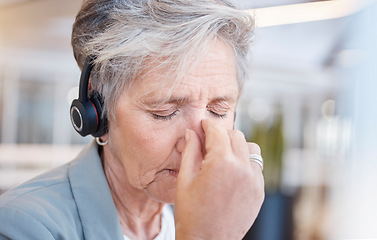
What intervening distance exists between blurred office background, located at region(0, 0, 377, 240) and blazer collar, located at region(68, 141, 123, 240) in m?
1.77

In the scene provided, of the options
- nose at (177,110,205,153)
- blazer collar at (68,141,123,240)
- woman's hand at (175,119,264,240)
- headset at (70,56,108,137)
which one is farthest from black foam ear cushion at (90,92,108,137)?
woman's hand at (175,119,264,240)

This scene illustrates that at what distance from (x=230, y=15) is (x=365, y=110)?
197cm

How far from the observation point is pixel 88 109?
3.42 feet

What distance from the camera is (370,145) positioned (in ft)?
8.49

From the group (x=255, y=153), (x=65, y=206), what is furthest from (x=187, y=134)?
(x=65, y=206)

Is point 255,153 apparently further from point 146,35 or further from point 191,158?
point 146,35

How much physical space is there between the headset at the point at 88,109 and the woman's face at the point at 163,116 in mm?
67

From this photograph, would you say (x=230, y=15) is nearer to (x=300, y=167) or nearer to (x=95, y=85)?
(x=95, y=85)

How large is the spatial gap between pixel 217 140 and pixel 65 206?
46 centimetres

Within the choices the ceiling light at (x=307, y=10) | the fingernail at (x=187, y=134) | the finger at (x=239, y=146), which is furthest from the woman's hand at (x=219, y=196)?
the ceiling light at (x=307, y=10)

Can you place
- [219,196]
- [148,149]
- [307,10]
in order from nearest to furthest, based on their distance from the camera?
1. [219,196]
2. [148,149]
3. [307,10]

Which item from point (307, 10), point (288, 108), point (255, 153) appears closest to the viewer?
point (255, 153)

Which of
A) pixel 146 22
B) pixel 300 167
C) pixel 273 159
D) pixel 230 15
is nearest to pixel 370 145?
pixel 273 159

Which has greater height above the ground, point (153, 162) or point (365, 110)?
point (365, 110)
